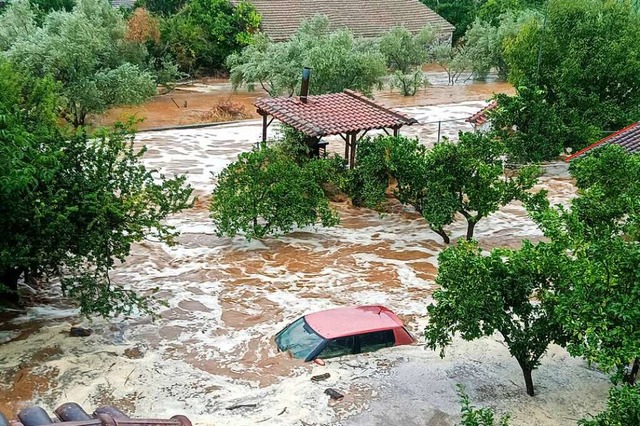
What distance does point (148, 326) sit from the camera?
15203 mm

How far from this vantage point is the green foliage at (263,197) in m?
19.4

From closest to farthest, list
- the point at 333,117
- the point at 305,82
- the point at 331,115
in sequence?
the point at 333,117
the point at 331,115
the point at 305,82

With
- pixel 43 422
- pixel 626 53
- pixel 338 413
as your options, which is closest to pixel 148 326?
pixel 338 413

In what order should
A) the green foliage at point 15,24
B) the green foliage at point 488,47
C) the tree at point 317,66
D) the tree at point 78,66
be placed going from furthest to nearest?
the green foliage at point 488,47
the tree at point 317,66
the green foliage at point 15,24
the tree at point 78,66

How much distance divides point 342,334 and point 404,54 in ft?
125

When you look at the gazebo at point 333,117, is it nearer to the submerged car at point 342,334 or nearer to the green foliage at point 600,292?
the submerged car at point 342,334

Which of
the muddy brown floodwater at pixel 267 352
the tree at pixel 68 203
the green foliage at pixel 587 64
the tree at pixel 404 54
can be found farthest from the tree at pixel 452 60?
the tree at pixel 68 203

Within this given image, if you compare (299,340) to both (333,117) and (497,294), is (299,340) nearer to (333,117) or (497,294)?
(497,294)

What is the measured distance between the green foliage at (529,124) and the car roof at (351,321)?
16160 mm

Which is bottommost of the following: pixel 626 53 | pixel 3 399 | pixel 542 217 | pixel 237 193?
pixel 3 399

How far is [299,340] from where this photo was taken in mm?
13250

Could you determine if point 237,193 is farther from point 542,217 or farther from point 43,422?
point 43,422

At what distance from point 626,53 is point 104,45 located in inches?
885

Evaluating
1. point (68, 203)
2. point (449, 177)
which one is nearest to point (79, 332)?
point (68, 203)
